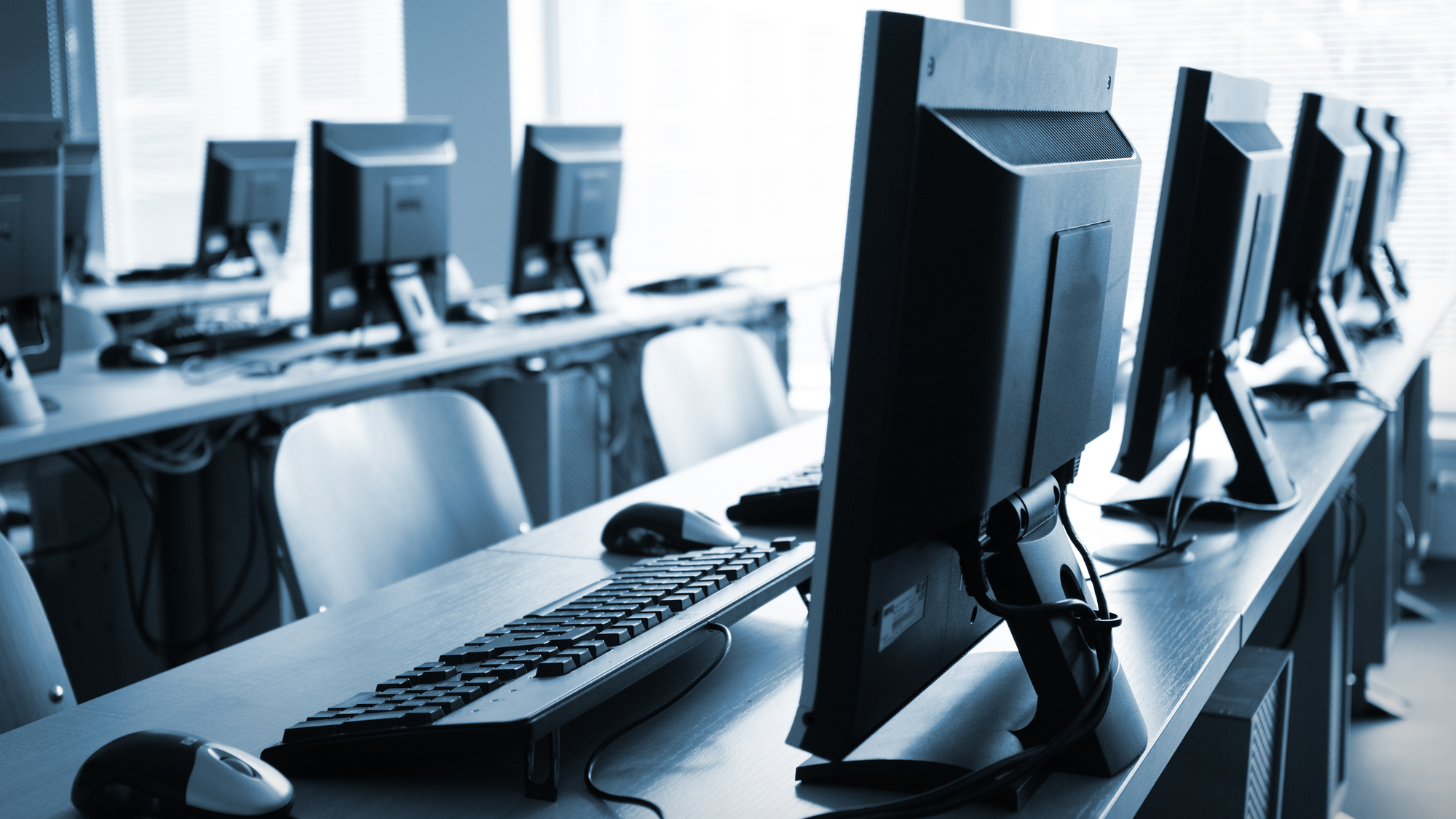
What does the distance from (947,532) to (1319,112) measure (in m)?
1.45

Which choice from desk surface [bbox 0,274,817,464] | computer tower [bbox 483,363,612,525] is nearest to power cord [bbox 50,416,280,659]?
desk surface [bbox 0,274,817,464]

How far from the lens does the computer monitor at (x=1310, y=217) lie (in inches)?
76.4

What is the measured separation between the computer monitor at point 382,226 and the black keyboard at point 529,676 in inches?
68.6

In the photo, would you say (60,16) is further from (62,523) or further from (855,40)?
(62,523)

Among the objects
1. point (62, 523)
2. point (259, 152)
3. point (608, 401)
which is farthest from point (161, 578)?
point (259, 152)

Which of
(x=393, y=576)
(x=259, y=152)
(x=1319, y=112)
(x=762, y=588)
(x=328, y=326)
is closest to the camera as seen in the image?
(x=762, y=588)

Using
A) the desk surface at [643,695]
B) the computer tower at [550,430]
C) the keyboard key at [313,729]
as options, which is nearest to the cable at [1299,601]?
the desk surface at [643,695]

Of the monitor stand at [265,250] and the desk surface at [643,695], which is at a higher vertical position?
the desk surface at [643,695]

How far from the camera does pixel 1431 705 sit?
2750mm

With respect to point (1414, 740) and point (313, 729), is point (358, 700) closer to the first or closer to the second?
point (313, 729)

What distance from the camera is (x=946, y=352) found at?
0.72 m

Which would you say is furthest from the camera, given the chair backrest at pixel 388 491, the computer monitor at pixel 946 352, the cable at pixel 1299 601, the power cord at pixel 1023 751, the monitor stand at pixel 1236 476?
the cable at pixel 1299 601

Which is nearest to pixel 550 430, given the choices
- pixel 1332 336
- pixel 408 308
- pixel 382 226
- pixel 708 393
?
pixel 408 308

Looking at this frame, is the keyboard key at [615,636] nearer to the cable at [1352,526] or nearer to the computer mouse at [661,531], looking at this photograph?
the computer mouse at [661,531]
